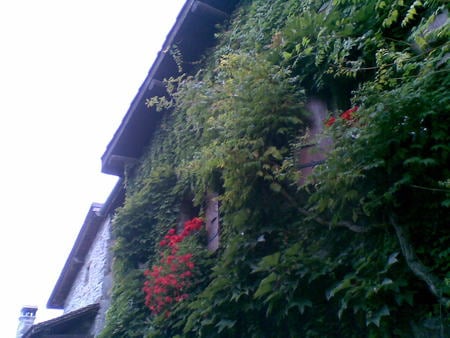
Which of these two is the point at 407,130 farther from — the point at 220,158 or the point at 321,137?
the point at 220,158

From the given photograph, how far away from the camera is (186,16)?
7.71 metres

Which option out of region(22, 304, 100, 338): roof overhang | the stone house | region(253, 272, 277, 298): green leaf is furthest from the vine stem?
region(22, 304, 100, 338): roof overhang

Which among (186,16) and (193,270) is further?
(186,16)

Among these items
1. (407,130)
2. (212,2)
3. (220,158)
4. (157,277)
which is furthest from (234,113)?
(212,2)

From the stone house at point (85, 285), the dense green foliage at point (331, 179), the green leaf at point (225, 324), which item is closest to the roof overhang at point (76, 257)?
the stone house at point (85, 285)

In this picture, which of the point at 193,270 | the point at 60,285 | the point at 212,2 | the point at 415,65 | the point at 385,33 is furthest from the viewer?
the point at 60,285

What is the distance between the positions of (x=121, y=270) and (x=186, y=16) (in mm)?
4022

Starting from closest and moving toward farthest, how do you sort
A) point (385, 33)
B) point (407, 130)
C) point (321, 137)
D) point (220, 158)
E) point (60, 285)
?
1. point (407, 130)
2. point (321, 137)
3. point (385, 33)
4. point (220, 158)
5. point (60, 285)

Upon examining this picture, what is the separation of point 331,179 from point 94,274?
8.57 m

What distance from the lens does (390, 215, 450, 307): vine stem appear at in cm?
303

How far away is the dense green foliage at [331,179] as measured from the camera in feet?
11.0

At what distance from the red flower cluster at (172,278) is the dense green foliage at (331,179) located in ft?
0.55

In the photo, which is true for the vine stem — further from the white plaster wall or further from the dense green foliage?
the white plaster wall

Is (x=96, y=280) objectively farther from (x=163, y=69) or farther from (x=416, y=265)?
(x=416, y=265)
